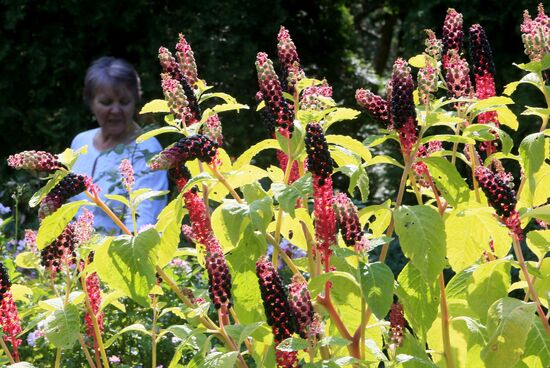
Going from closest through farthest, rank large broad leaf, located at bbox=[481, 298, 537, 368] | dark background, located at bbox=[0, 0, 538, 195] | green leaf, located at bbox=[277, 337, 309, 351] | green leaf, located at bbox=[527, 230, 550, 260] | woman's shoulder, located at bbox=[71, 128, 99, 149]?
green leaf, located at bbox=[277, 337, 309, 351]
large broad leaf, located at bbox=[481, 298, 537, 368]
green leaf, located at bbox=[527, 230, 550, 260]
woman's shoulder, located at bbox=[71, 128, 99, 149]
dark background, located at bbox=[0, 0, 538, 195]

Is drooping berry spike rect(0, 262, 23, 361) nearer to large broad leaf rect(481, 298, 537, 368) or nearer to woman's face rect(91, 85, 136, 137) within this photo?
large broad leaf rect(481, 298, 537, 368)

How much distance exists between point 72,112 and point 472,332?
668 centimetres

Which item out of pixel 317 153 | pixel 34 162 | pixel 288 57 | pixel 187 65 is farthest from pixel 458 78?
pixel 34 162

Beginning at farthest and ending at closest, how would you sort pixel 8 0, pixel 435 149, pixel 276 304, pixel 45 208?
pixel 8 0
pixel 435 149
pixel 45 208
pixel 276 304

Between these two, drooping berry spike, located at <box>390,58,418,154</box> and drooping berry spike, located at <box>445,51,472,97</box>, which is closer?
drooping berry spike, located at <box>390,58,418,154</box>

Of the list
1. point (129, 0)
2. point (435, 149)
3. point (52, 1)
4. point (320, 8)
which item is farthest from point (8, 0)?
point (435, 149)

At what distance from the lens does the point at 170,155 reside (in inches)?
62.8

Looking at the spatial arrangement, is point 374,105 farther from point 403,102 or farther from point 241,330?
point 241,330

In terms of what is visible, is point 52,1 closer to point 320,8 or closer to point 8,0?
point 8,0

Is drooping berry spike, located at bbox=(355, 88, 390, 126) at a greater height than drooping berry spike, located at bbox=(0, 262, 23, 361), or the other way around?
drooping berry spike, located at bbox=(355, 88, 390, 126)

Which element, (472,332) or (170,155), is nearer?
(170,155)

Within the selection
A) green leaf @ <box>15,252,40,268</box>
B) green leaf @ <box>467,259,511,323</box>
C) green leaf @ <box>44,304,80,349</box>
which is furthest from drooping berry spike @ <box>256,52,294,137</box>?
green leaf @ <box>15,252,40,268</box>

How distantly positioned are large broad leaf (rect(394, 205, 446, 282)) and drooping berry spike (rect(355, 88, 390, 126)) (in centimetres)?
22

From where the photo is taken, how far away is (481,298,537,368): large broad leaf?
1610 millimetres
